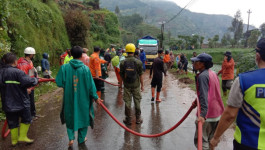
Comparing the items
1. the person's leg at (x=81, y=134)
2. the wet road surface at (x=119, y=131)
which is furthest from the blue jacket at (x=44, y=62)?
the person's leg at (x=81, y=134)

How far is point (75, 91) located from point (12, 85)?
1214mm

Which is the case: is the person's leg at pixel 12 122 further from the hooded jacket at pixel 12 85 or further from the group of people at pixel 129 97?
the hooded jacket at pixel 12 85

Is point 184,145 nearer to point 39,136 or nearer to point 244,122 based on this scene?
point 244,122

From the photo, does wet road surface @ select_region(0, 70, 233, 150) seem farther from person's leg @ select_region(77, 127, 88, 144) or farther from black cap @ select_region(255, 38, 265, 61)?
black cap @ select_region(255, 38, 265, 61)

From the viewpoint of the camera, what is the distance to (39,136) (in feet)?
14.6

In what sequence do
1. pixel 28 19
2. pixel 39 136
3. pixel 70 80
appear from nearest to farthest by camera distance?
pixel 70 80, pixel 39 136, pixel 28 19

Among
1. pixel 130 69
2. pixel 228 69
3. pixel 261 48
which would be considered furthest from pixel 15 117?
pixel 228 69

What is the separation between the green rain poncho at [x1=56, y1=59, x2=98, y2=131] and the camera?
3.64 m

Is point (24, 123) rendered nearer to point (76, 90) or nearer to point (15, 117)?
point (15, 117)

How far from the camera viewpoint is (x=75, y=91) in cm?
364

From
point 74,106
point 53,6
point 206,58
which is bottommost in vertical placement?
point 74,106

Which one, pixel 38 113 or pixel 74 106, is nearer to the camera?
pixel 74 106

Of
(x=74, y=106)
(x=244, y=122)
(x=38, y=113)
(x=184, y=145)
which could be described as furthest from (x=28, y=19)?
(x=244, y=122)

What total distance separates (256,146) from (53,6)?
1591 cm
